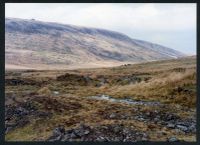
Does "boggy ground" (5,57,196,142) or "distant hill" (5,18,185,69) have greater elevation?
"boggy ground" (5,57,196,142)

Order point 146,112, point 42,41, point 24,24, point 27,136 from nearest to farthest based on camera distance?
point 27,136
point 146,112
point 42,41
point 24,24

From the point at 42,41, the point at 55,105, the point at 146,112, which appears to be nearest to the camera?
the point at 146,112

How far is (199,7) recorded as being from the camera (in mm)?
8242

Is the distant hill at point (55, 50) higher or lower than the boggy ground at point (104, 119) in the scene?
lower

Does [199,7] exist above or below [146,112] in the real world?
above

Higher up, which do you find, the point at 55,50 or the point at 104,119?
the point at 104,119

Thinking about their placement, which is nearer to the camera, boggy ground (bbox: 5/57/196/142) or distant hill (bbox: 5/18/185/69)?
boggy ground (bbox: 5/57/196/142)

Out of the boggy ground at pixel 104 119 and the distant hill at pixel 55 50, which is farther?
the distant hill at pixel 55 50

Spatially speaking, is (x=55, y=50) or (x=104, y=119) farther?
(x=55, y=50)

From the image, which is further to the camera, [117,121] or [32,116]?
[32,116]
